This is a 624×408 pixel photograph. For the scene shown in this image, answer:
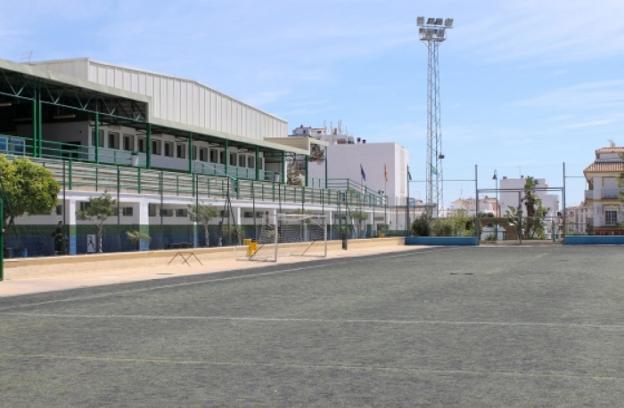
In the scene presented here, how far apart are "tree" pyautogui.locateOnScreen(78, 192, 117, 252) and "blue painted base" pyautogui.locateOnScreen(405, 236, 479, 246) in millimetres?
32726

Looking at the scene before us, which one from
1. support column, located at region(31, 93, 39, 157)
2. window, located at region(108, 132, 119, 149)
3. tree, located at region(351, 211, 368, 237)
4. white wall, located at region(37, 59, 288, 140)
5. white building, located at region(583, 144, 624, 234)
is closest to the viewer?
support column, located at region(31, 93, 39, 157)

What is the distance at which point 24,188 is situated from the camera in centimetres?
2614

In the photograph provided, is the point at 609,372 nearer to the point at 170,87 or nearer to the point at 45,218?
the point at 45,218

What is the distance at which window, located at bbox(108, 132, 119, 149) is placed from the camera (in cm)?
4734

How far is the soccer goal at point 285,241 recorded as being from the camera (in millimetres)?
38656

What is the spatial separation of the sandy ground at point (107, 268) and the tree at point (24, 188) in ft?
6.63

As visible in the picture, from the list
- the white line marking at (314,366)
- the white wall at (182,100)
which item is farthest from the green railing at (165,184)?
the white line marking at (314,366)

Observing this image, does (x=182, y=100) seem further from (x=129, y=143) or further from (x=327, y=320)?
(x=327, y=320)

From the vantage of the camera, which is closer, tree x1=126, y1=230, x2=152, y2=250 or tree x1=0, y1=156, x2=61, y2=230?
tree x1=0, y1=156, x2=61, y2=230

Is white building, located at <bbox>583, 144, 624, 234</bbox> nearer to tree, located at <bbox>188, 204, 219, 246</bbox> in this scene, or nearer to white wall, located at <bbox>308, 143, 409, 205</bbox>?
white wall, located at <bbox>308, 143, 409, 205</bbox>

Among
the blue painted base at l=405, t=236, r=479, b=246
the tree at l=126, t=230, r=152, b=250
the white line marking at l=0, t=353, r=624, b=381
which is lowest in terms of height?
the white line marking at l=0, t=353, r=624, b=381

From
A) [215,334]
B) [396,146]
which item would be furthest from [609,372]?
[396,146]

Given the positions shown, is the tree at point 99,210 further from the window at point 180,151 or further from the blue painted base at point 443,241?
the blue painted base at point 443,241

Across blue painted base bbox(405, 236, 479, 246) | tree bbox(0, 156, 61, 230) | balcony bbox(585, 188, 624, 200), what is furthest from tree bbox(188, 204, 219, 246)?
balcony bbox(585, 188, 624, 200)
